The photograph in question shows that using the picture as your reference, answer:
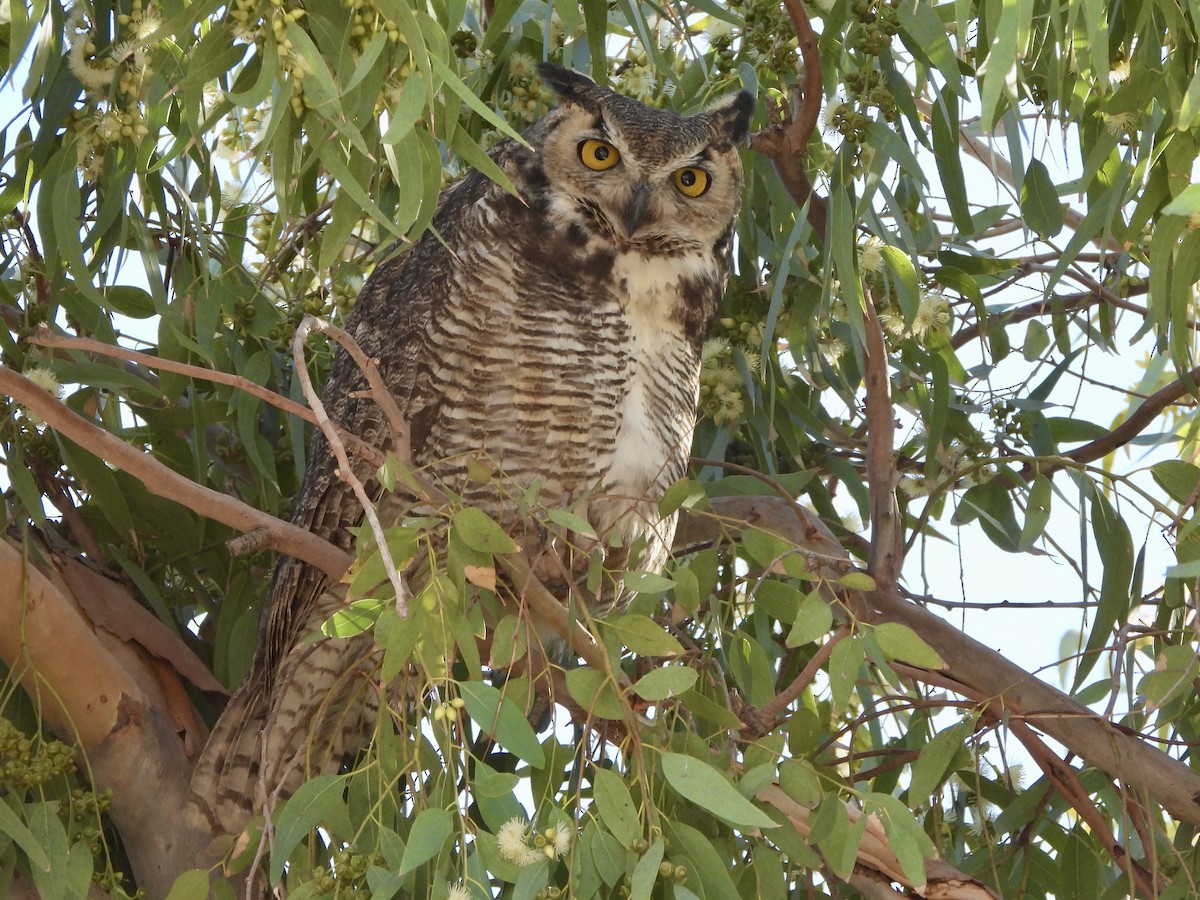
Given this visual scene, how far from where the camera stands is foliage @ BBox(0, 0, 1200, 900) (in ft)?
5.06

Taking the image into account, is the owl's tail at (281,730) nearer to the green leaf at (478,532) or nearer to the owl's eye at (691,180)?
the green leaf at (478,532)

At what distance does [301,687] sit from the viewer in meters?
2.55

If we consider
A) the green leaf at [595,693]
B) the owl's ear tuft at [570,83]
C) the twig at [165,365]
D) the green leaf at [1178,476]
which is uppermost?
the owl's ear tuft at [570,83]

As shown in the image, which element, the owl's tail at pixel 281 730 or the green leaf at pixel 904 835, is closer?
the green leaf at pixel 904 835

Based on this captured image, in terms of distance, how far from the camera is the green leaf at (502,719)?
1.50 m

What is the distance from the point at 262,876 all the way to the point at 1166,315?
143cm

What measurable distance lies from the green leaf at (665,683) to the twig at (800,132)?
78 centimetres

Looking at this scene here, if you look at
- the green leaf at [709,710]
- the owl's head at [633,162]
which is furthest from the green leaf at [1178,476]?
the owl's head at [633,162]

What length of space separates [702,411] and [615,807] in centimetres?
145

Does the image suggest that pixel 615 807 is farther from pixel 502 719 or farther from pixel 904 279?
pixel 904 279

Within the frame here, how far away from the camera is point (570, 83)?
8.73 ft

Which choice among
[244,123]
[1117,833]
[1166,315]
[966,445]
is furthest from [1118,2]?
[244,123]

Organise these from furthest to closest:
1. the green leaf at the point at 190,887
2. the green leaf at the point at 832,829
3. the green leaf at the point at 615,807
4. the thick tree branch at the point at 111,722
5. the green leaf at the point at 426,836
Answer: the thick tree branch at the point at 111,722 < the green leaf at the point at 190,887 < the green leaf at the point at 832,829 < the green leaf at the point at 615,807 < the green leaf at the point at 426,836

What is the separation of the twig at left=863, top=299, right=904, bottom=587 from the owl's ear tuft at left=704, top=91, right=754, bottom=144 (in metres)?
0.64
